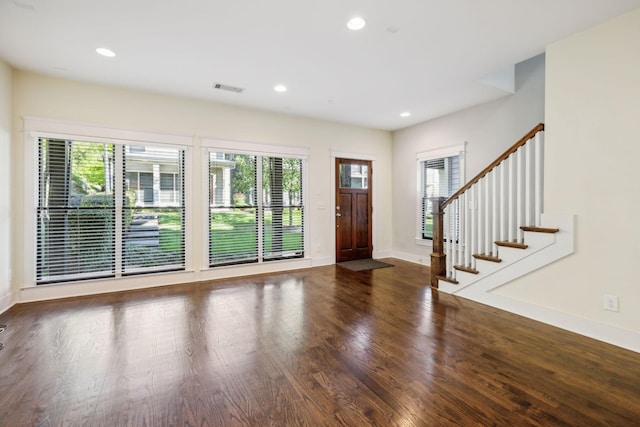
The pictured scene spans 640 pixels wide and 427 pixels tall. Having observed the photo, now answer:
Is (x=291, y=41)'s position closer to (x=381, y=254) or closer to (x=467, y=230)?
(x=467, y=230)

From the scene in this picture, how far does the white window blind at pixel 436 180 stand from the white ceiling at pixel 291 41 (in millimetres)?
1382

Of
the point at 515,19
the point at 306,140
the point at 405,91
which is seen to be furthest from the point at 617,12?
the point at 306,140

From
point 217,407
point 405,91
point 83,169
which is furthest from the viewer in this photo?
point 405,91

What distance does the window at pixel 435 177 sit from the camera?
538 cm

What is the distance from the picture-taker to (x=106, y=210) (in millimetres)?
4113

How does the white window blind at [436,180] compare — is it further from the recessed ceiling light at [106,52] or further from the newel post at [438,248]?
the recessed ceiling light at [106,52]

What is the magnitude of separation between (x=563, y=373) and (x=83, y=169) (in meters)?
5.54

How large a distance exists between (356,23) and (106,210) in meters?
3.94

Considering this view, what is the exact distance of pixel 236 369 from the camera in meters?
2.22

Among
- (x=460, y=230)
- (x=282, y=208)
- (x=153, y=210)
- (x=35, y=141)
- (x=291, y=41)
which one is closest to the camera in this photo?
(x=291, y=41)

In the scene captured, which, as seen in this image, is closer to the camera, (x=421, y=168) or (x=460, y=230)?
(x=460, y=230)

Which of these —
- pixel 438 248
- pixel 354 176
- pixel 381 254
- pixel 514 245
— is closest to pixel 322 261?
pixel 381 254

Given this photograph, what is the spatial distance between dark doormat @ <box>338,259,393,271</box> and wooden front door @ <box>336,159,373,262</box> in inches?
6.7

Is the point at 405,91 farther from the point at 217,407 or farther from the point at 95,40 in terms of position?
the point at 217,407
